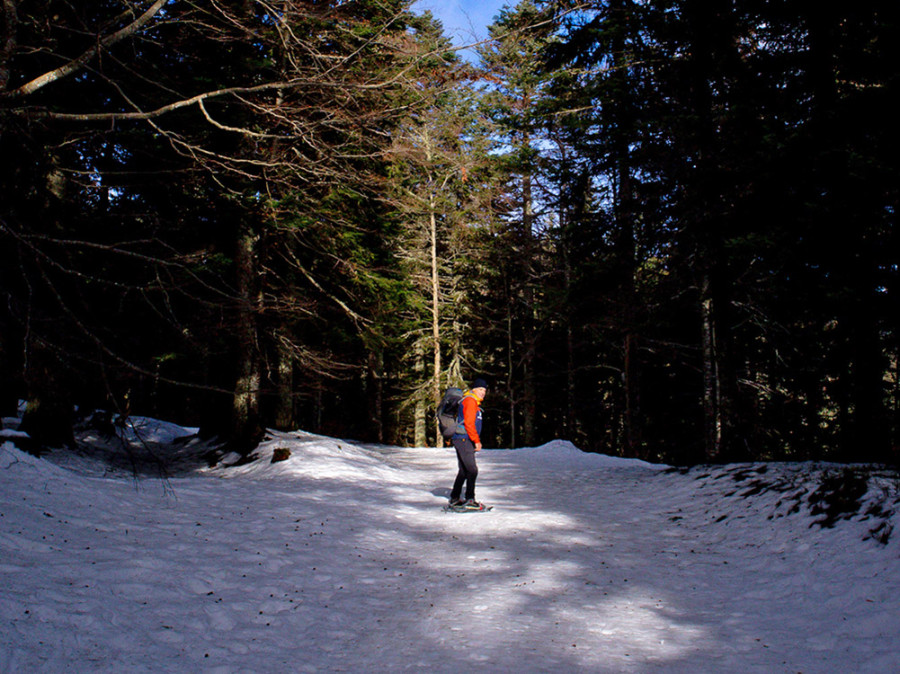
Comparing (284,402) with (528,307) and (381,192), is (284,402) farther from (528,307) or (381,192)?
(528,307)

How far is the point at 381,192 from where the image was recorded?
417 inches

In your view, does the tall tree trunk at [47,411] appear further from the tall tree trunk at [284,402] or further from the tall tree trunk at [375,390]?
the tall tree trunk at [375,390]

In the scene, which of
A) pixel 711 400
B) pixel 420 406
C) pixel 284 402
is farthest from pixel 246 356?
pixel 420 406

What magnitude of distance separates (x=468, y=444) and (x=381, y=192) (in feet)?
18.0

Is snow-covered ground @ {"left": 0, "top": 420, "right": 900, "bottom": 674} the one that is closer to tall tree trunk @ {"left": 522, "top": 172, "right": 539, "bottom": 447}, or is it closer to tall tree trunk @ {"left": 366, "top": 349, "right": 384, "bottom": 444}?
tall tree trunk @ {"left": 366, "top": 349, "right": 384, "bottom": 444}

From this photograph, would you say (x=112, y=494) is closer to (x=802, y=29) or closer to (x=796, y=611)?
(x=796, y=611)

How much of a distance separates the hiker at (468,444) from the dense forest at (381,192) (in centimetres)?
355

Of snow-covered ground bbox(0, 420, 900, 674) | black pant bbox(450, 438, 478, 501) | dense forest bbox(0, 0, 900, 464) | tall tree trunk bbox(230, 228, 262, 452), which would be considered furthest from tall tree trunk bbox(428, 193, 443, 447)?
black pant bbox(450, 438, 478, 501)

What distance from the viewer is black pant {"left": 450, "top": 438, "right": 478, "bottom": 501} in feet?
26.2

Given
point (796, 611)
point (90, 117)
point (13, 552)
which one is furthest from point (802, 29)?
point (13, 552)

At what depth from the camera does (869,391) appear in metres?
7.64

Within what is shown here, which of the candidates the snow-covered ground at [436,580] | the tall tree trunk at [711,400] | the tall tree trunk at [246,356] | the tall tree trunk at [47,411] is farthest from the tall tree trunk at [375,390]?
the snow-covered ground at [436,580]

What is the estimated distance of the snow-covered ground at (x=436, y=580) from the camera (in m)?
3.45

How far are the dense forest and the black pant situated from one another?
361cm
